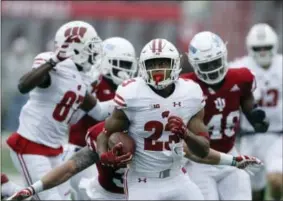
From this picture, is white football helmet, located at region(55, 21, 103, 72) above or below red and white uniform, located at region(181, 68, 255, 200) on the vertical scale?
above

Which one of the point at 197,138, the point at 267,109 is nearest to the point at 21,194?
the point at 197,138

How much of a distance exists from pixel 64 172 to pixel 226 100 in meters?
1.62

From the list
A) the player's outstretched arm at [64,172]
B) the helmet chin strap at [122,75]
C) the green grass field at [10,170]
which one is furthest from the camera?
the green grass field at [10,170]

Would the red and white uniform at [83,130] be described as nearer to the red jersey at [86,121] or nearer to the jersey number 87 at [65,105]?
the red jersey at [86,121]

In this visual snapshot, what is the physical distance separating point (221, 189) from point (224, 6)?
11847mm

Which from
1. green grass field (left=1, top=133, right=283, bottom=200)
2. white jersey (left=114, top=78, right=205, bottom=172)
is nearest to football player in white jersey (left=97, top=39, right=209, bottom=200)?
white jersey (left=114, top=78, right=205, bottom=172)

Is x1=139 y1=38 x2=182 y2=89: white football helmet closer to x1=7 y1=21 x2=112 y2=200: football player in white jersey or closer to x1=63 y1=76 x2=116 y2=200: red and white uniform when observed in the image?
x1=7 y1=21 x2=112 y2=200: football player in white jersey

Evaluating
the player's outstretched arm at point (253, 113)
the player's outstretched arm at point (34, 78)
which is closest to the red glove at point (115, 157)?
the player's outstretched arm at point (34, 78)

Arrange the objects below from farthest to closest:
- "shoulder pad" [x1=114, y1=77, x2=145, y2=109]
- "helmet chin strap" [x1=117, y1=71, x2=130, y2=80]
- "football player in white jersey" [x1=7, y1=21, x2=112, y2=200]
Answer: "helmet chin strap" [x1=117, y1=71, x2=130, y2=80] < "football player in white jersey" [x1=7, y1=21, x2=112, y2=200] < "shoulder pad" [x1=114, y1=77, x2=145, y2=109]

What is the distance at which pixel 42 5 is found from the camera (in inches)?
1004

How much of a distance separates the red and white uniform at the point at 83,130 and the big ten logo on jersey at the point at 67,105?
0.53 meters

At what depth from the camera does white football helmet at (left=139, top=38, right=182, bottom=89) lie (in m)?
6.63

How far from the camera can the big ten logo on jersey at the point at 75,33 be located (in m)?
7.95

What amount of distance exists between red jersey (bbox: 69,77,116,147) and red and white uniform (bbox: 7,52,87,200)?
0.55m
